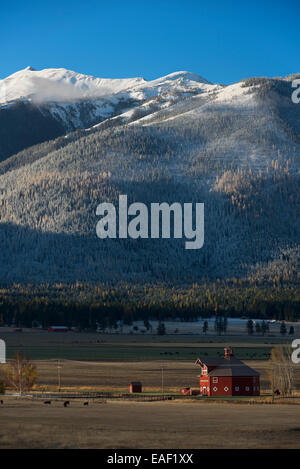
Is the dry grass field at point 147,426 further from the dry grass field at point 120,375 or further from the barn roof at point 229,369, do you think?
the dry grass field at point 120,375

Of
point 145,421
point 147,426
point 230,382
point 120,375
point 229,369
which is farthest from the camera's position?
point 120,375

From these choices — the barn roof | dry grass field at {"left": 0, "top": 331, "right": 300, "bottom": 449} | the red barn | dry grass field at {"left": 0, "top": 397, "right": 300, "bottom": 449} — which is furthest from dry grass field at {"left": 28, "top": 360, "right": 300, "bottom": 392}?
dry grass field at {"left": 0, "top": 397, "right": 300, "bottom": 449}

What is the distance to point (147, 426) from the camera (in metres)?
74.3

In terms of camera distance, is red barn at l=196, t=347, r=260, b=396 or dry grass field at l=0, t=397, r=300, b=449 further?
red barn at l=196, t=347, r=260, b=396

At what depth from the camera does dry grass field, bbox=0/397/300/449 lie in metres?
65.2

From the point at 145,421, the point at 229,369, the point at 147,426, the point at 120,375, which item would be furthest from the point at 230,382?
the point at 147,426

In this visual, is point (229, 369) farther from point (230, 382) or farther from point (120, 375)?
point (120, 375)

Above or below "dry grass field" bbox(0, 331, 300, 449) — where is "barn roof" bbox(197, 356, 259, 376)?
above

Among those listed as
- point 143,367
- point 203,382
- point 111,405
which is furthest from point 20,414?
point 143,367

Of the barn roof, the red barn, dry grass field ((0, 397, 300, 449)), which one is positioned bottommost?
dry grass field ((0, 397, 300, 449))

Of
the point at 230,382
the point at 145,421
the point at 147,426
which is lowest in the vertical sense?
the point at 147,426

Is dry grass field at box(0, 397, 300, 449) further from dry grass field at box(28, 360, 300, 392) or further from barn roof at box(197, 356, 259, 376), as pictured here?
dry grass field at box(28, 360, 300, 392)
